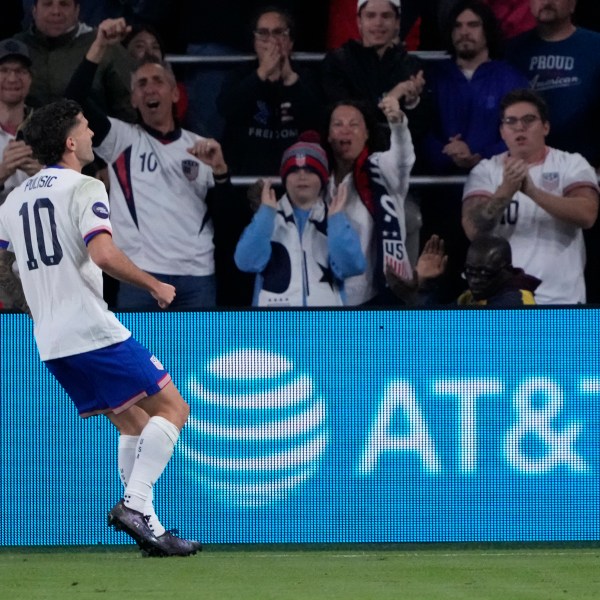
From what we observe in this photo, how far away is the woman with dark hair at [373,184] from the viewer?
27.1ft

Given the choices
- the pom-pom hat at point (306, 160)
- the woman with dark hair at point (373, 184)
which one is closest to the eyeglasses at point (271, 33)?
the woman with dark hair at point (373, 184)

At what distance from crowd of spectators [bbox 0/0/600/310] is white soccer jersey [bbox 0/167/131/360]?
8.64 ft

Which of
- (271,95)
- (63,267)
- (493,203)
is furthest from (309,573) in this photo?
(271,95)

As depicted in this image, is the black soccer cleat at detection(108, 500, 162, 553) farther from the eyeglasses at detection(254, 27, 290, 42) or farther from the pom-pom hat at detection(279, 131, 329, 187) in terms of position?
the eyeglasses at detection(254, 27, 290, 42)

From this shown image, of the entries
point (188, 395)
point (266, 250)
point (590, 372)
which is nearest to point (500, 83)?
point (266, 250)

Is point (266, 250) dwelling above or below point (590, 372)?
above

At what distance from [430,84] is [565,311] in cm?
257

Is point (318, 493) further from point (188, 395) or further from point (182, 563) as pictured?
point (182, 563)

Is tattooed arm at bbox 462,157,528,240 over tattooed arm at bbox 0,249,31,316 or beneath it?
over

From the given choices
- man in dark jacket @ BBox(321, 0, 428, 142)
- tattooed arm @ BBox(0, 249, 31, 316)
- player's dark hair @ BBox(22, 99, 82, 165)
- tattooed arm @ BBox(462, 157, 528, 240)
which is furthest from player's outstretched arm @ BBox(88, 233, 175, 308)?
man in dark jacket @ BBox(321, 0, 428, 142)

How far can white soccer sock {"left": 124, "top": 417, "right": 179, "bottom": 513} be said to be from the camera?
5.58 meters

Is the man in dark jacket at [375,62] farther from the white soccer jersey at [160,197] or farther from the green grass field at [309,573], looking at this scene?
the green grass field at [309,573]

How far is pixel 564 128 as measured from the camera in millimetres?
8891

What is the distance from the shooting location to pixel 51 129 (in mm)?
5605
